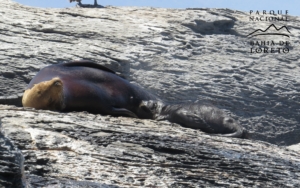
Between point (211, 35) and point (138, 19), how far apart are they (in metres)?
1.11

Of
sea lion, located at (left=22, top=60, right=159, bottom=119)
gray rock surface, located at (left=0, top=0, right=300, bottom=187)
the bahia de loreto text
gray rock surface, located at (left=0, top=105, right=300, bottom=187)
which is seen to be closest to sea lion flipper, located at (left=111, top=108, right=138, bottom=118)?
sea lion, located at (left=22, top=60, right=159, bottom=119)

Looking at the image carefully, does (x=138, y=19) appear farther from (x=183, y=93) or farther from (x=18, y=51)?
(x=18, y=51)

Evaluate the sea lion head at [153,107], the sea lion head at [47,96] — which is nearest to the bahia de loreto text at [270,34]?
the sea lion head at [153,107]

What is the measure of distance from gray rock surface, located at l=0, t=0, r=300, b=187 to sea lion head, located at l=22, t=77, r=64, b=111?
1.34 ft

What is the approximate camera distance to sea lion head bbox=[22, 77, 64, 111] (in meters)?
6.58

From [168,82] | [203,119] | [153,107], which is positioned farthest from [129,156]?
[168,82]

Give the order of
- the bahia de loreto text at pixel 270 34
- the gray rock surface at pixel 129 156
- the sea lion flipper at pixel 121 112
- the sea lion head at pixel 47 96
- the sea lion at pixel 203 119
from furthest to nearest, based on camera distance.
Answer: the bahia de loreto text at pixel 270 34 → the sea lion at pixel 203 119 → the sea lion flipper at pixel 121 112 → the sea lion head at pixel 47 96 → the gray rock surface at pixel 129 156

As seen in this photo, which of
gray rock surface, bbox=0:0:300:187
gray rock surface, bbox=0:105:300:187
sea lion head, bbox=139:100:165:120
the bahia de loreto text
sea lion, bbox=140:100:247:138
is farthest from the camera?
the bahia de loreto text

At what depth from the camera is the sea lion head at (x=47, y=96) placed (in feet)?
21.6

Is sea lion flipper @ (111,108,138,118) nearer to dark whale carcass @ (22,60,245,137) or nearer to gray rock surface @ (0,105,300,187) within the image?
dark whale carcass @ (22,60,245,137)

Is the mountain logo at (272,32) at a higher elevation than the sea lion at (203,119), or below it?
higher

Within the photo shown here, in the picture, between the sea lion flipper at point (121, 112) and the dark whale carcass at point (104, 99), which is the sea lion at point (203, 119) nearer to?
the dark whale carcass at point (104, 99)

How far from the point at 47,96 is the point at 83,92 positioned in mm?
374

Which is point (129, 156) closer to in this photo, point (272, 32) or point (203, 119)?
point (203, 119)
